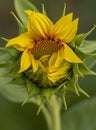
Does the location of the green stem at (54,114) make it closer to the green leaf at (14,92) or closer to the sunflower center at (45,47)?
the green leaf at (14,92)

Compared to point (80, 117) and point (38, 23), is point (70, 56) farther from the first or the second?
point (80, 117)

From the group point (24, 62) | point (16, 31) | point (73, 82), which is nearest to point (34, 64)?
point (24, 62)

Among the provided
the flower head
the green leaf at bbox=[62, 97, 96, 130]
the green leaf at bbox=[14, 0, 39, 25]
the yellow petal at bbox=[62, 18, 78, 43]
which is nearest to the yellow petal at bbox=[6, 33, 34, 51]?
the flower head

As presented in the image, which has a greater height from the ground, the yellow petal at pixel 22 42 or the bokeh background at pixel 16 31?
the yellow petal at pixel 22 42

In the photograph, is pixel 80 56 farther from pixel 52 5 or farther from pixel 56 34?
pixel 52 5

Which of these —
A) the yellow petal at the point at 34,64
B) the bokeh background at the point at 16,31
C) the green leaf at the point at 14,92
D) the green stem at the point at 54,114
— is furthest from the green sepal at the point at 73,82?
the bokeh background at the point at 16,31

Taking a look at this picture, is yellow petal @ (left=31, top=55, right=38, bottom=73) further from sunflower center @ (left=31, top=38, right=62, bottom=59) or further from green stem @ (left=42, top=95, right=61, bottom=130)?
green stem @ (left=42, top=95, right=61, bottom=130)
